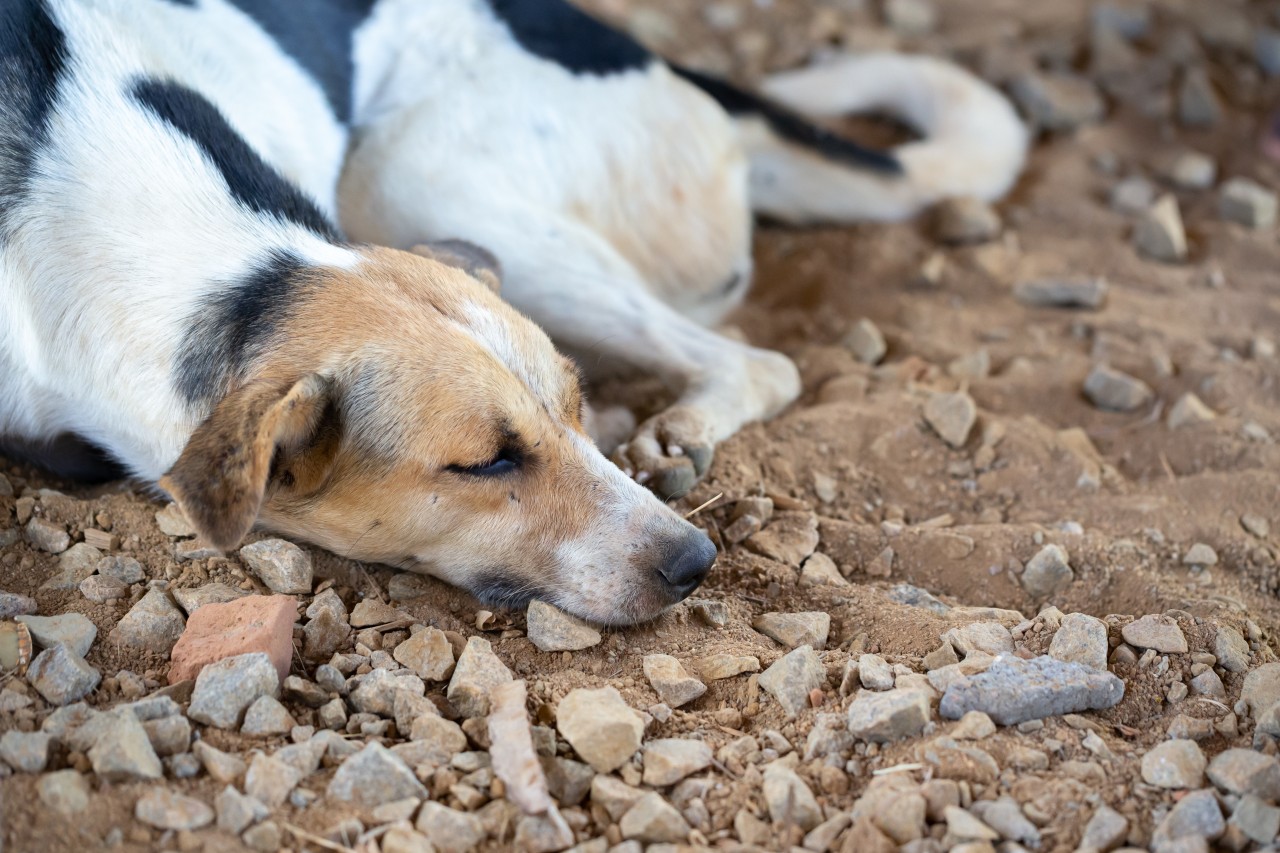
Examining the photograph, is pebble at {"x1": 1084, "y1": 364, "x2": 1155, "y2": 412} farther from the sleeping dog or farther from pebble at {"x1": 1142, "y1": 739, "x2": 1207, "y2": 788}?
pebble at {"x1": 1142, "y1": 739, "x2": 1207, "y2": 788}

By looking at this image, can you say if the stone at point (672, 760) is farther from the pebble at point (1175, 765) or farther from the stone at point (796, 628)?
the pebble at point (1175, 765)

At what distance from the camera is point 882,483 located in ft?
11.3

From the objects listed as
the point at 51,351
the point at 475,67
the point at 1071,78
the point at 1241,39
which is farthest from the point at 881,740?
the point at 1241,39

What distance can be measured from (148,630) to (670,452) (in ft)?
4.61

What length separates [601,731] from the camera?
2.29 m

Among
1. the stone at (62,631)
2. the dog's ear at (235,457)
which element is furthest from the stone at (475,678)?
the stone at (62,631)

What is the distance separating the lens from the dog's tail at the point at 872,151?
4.63 m

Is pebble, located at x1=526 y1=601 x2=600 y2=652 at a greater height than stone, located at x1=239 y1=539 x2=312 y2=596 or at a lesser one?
lesser

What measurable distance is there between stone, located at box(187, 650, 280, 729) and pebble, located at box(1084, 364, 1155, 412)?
105 inches

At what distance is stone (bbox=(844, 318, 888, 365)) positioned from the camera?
4133 millimetres

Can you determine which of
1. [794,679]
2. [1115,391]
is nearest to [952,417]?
[1115,391]

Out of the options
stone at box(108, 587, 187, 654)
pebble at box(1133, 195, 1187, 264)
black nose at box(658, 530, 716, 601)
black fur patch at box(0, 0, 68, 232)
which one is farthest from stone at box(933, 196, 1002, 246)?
stone at box(108, 587, 187, 654)

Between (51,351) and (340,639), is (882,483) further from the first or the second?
(51,351)

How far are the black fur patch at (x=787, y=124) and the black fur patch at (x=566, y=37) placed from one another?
1.16 ft
